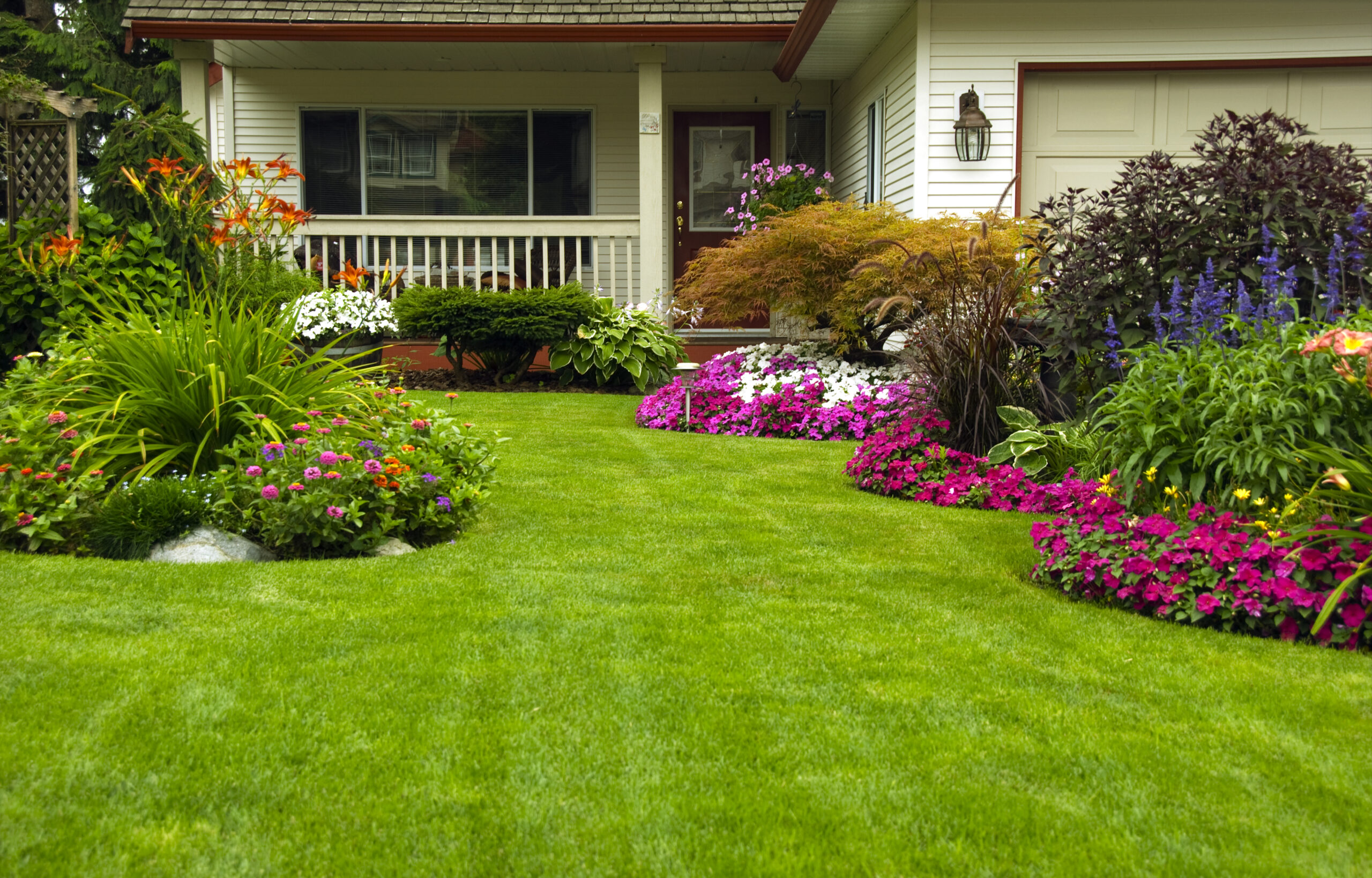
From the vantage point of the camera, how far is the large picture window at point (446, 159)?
41.4 feet

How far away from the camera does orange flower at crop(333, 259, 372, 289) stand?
998 cm

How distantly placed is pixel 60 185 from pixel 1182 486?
7860 mm

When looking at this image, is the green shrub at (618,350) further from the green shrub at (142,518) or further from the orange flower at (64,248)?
the green shrub at (142,518)

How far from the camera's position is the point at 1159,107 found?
980 centimetres

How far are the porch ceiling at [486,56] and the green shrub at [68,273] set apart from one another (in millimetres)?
4273

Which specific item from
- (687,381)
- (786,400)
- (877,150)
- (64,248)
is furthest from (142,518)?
(877,150)

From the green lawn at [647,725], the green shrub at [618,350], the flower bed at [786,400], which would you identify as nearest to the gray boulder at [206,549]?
the green lawn at [647,725]

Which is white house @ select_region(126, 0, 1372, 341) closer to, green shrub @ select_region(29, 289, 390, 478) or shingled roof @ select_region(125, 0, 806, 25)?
shingled roof @ select_region(125, 0, 806, 25)

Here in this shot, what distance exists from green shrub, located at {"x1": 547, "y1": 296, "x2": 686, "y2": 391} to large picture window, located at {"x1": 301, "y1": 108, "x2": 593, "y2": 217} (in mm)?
3147

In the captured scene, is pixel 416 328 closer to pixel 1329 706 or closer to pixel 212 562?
pixel 212 562

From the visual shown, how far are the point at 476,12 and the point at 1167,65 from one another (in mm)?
6369

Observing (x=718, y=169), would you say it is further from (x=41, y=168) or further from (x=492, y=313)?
(x=41, y=168)

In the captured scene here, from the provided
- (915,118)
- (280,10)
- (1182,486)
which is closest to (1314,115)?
(915,118)

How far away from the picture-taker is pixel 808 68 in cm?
1178
